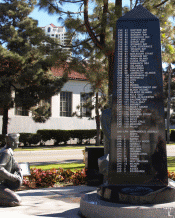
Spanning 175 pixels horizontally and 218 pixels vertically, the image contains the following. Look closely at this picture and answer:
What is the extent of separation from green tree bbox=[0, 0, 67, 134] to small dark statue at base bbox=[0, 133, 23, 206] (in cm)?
1829

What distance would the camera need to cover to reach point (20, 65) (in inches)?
990

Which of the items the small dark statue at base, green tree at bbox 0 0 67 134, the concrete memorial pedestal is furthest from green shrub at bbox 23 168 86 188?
green tree at bbox 0 0 67 134

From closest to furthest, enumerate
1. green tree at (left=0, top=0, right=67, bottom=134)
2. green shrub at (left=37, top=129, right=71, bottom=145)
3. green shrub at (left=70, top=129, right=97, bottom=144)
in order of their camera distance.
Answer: green tree at (left=0, top=0, right=67, bottom=134)
green shrub at (left=37, top=129, right=71, bottom=145)
green shrub at (left=70, top=129, right=97, bottom=144)

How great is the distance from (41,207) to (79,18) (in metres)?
8.81

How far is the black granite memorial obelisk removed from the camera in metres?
5.38

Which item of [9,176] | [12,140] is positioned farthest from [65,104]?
[9,176]

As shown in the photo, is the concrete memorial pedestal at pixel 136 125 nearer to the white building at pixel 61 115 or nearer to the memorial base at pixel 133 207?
the memorial base at pixel 133 207

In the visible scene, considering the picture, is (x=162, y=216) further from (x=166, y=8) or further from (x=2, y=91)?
(x=2, y=91)

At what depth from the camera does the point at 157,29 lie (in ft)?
18.8

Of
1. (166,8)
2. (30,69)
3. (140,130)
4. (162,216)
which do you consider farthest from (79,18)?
(30,69)

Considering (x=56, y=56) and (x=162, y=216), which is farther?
(x=56, y=56)

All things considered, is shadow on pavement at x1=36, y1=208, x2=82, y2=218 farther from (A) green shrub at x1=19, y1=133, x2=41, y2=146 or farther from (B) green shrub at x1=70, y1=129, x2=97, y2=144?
(B) green shrub at x1=70, y1=129, x2=97, y2=144

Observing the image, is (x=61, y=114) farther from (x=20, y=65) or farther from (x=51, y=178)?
(x=51, y=178)

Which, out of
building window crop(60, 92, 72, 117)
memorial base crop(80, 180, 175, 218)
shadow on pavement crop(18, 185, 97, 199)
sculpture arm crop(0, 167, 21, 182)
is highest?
building window crop(60, 92, 72, 117)
